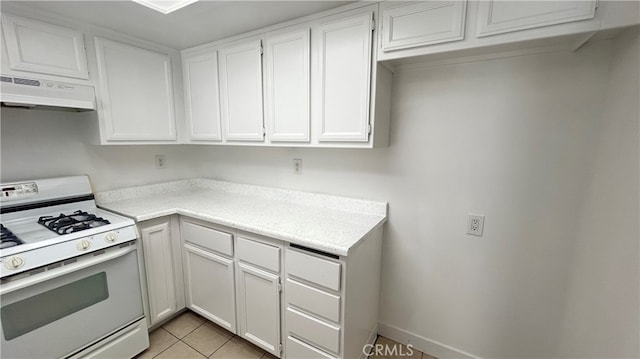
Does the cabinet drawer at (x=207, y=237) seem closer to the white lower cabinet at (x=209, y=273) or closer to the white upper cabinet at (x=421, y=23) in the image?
the white lower cabinet at (x=209, y=273)

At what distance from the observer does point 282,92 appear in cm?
173

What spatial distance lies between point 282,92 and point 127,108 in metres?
1.22

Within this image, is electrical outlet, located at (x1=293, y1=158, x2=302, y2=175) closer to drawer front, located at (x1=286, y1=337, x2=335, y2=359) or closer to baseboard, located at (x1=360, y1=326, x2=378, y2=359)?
drawer front, located at (x1=286, y1=337, x2=335, y2=359)

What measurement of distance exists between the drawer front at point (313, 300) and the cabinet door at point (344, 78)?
88 cm

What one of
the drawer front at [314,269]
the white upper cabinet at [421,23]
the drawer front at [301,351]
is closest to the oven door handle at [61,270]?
the drawer front at [314,269]

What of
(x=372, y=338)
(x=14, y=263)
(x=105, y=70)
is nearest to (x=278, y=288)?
(x=372, y=338)

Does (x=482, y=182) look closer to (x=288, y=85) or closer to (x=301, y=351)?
(x=288, y=85)

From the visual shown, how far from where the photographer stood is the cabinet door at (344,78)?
1.43m

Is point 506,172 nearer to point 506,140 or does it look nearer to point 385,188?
point 506,140

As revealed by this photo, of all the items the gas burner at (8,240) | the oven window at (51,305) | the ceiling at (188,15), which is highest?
the ceiling at (188,15)

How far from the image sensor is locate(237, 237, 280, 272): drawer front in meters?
1.50

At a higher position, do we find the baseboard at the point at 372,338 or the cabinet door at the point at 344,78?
the cabinet door at the point at 344,78

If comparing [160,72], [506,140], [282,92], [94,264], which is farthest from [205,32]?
[506,140]

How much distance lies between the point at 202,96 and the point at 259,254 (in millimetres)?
1434
